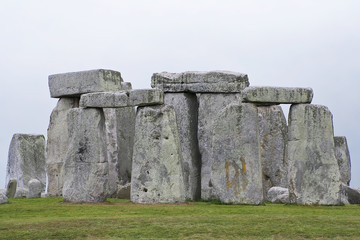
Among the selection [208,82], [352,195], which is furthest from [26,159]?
[352,195]

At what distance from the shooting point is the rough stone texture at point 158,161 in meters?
18.9

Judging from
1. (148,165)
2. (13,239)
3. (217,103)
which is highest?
(217,103)

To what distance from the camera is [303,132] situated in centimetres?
1883

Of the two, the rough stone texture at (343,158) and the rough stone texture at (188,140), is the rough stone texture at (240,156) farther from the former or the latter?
the rough stone texture at (343,158)

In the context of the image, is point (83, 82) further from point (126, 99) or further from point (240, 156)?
point (240, 156)

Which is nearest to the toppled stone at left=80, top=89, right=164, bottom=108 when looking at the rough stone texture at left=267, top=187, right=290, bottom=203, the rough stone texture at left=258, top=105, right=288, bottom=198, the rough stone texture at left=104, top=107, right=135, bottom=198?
the rough stone texture at left=267, top=187, right=290, bottom=203

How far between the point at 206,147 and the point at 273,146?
2.30 meters

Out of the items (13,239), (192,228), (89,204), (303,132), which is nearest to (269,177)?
(303,132)

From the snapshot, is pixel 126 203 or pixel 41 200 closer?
pixel 126 203

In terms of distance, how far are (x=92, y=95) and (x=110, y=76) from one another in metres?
4.31

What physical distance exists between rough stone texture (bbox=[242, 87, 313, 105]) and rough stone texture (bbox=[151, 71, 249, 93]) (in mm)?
3025

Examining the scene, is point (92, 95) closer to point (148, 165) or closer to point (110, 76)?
point (148, 165)

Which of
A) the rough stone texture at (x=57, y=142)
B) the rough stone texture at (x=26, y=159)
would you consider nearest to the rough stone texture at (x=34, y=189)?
the rough stone texture at (x=57, y=142)

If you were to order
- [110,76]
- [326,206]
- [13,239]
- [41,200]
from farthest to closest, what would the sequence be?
[110,76] < [41,200] < [326,206] < [13,239]
